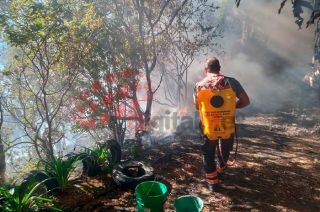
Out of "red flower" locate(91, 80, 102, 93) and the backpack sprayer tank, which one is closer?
the backpack sprayer tank

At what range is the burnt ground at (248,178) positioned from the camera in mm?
4893

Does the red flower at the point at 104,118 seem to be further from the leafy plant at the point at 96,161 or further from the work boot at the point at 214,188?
A: the work boot at the point at 214,188

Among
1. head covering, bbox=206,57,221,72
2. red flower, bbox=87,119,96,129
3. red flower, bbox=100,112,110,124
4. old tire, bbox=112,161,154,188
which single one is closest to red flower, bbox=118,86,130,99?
red flower, bbox=100,112,110,124

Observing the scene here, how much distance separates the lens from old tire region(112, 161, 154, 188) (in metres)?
5.39

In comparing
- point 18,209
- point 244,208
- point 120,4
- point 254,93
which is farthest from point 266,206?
point 254,93

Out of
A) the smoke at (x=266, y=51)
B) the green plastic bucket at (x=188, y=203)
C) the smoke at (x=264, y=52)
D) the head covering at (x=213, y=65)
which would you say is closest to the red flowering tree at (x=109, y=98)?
the head covering at (x=213, y=65)

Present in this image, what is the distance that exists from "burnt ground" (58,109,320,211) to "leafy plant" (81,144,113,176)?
0.86 feet

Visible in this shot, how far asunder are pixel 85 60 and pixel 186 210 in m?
7.56

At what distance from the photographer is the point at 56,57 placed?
9.23m

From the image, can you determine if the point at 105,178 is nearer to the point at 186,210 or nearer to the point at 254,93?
the point at 186,210

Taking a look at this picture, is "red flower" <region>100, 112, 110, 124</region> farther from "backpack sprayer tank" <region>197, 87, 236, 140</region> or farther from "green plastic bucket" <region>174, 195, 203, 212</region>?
"green plastic bucket" <region>174, 195, 203, 212</region>

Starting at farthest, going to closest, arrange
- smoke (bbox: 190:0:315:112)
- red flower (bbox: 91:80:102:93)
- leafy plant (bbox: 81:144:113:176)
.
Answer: smoke (bbox: 190:0:315:112)
red flower (bbox: 91:80:102:93)
leafy plant (bbox: 81:144:113:176)

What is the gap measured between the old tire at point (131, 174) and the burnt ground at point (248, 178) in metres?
0.16

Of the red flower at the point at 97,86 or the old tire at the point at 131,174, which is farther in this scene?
the red flower at the point at 97,86
